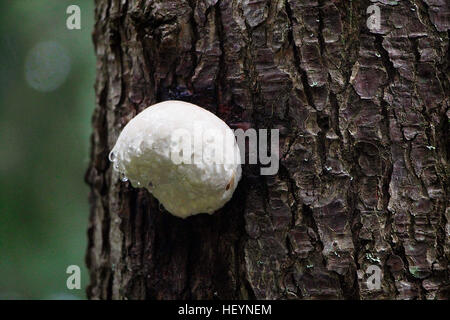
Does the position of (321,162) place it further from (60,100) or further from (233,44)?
(60,100)

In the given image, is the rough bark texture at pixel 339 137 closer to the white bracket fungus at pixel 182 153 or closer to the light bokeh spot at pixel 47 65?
the white bracket fungus at pixel 182 153

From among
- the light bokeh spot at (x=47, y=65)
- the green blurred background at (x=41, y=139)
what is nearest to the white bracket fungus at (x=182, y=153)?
the green blurred background at (x=41, y=139)

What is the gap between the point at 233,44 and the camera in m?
1.32

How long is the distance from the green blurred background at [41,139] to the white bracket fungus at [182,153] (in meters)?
2.71

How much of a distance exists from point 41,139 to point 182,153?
3.30 meters

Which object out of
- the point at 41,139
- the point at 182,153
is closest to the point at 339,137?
the point at 182,153

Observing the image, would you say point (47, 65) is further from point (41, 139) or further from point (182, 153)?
point (182, 153)

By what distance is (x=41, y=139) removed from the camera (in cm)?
397

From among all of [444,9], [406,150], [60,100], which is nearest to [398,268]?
[406,150]

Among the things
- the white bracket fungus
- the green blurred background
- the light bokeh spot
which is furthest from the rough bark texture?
the light bokeh spot

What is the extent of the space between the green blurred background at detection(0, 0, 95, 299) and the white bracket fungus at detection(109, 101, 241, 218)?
2706mm

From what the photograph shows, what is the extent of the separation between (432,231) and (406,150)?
11.4 inches

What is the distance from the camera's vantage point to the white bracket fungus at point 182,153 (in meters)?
1.22

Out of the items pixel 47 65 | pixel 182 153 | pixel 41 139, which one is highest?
pixel 47 65
